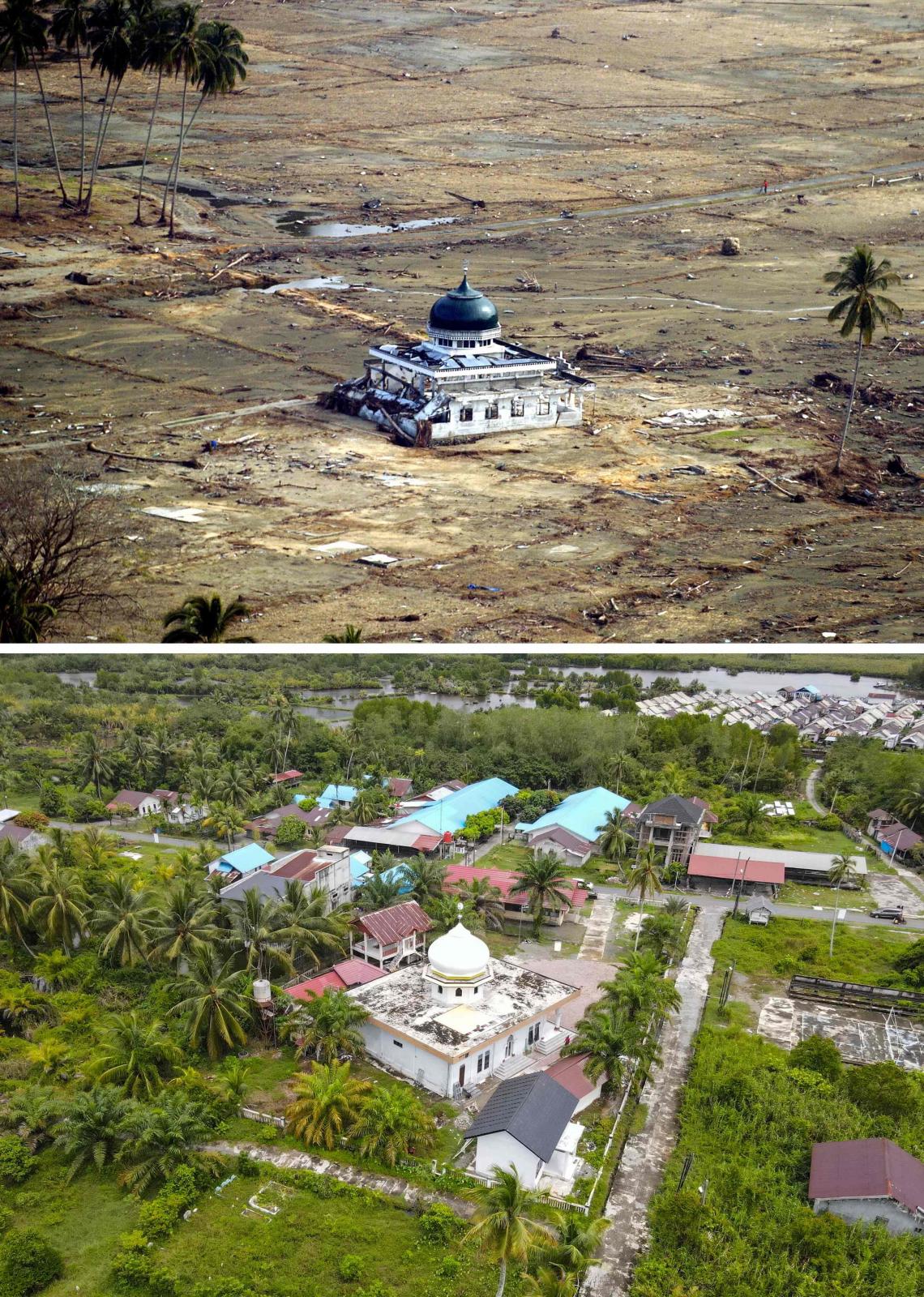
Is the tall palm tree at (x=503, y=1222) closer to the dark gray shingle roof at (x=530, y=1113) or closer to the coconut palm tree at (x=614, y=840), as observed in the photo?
the dark gray shingle roof at (x=530, y=1113)

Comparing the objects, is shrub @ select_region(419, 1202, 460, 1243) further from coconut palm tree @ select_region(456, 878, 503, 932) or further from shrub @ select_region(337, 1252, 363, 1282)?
coconut palm tree @ select_region(456, 878, 503, 932)

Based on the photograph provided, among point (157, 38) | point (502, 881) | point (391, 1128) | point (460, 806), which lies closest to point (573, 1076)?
point (391, 1128)

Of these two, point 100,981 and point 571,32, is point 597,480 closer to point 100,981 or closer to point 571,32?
point 100,981

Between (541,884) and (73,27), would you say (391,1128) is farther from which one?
(73,27)

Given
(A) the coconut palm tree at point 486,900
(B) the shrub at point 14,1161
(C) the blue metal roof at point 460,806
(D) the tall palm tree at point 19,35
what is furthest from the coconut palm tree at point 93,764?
(D) the tall palm tree at point 19,35

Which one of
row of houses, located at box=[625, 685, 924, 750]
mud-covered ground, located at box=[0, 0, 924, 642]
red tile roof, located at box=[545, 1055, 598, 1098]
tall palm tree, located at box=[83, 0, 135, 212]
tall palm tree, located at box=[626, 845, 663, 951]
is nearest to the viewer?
red tile roof, located at box=[545, 1055, 598, 1098]

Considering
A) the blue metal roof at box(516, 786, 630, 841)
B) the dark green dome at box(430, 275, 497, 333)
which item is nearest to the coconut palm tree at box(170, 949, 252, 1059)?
the blue metal roof at box(516, 786, 630, 841)
